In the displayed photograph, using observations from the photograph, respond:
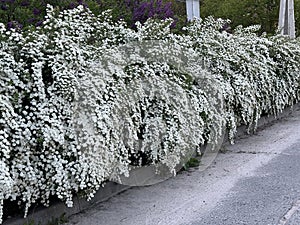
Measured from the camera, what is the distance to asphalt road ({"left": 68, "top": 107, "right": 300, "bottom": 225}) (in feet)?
12.7

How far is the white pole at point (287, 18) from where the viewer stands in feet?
40.0

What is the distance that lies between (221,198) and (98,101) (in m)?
1.42

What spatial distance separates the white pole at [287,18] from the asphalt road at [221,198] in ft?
22.7

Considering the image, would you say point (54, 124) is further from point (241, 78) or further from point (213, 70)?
point (241, 78)

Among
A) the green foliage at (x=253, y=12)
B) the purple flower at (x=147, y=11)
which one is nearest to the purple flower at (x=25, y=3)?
the purple flower at (x=147, y=11)

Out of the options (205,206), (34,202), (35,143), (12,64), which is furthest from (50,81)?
→ (205,206)

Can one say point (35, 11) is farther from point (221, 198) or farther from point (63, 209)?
point (221, 198)

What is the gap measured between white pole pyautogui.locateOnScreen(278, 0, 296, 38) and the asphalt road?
273 inches

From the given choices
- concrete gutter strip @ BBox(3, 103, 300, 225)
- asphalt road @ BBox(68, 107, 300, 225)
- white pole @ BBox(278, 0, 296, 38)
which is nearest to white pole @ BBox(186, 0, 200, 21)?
white pole @ BBox(278, 0, 296, 38)

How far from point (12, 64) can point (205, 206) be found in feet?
6.36

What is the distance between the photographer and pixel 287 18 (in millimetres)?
12570

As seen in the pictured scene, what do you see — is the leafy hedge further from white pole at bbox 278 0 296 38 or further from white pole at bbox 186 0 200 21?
white pole at bbox 278 0 296 38

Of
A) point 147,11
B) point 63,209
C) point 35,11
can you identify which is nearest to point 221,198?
point 63,209

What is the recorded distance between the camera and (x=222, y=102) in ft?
18.1
